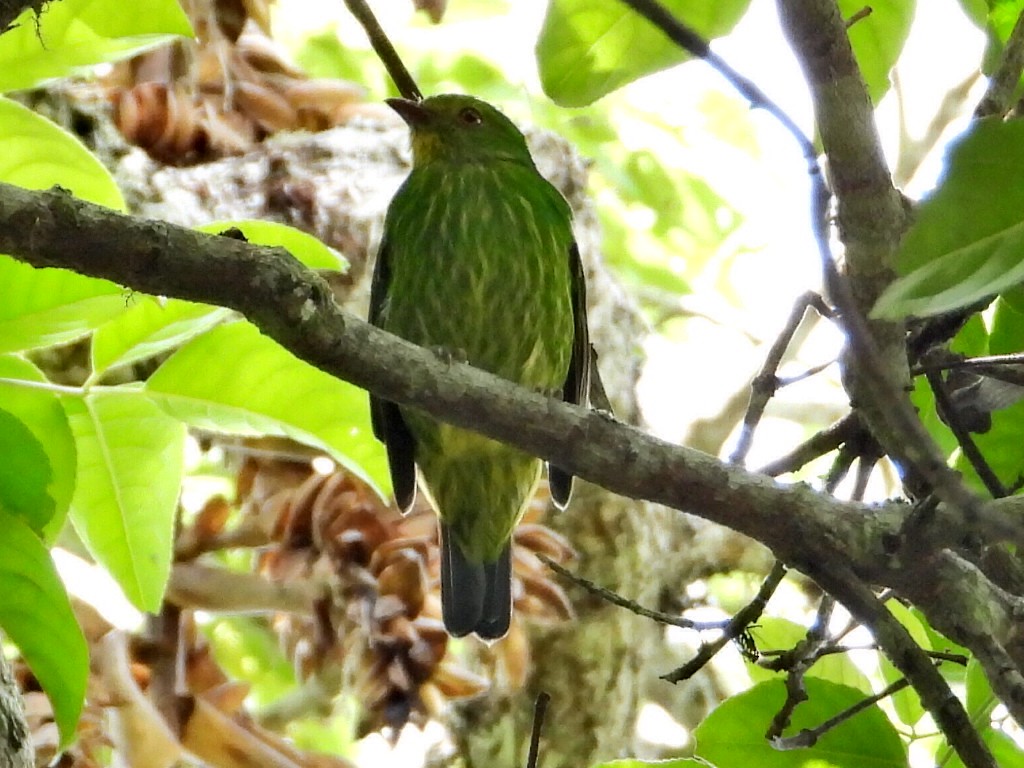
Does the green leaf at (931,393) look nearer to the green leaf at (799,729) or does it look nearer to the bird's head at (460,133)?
the green leaf at (799,729)

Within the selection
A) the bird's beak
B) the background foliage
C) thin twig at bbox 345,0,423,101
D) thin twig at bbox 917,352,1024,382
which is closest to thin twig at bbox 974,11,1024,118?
the background foliage

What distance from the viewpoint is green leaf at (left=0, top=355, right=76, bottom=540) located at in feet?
4.44

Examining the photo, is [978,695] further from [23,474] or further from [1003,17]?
[23,474]

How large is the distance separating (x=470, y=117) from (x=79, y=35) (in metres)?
1.68

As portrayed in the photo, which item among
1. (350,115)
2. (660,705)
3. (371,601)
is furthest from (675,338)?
(371,601)

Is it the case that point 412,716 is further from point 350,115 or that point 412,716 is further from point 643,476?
A: point 350,115

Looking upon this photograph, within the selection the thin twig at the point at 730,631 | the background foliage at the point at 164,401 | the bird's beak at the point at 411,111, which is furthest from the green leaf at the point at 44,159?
the bird's beak at the point at 411,111

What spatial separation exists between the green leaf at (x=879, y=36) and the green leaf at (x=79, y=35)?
0.84 metres

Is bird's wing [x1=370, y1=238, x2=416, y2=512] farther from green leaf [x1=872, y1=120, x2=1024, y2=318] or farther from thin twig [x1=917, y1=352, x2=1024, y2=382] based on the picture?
green leaf [x1=872, y1=120, x2=1024, y2=318]

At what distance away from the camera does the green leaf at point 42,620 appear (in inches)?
47.9

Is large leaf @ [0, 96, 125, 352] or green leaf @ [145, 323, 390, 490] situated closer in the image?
large leaf @ [0, 96, 125, 352]

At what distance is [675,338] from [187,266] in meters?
4.50

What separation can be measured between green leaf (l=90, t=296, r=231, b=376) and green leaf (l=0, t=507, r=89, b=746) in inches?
13.2

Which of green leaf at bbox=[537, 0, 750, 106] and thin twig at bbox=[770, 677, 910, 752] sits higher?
green leaf at bbox=[537, 0, 750, 106]
